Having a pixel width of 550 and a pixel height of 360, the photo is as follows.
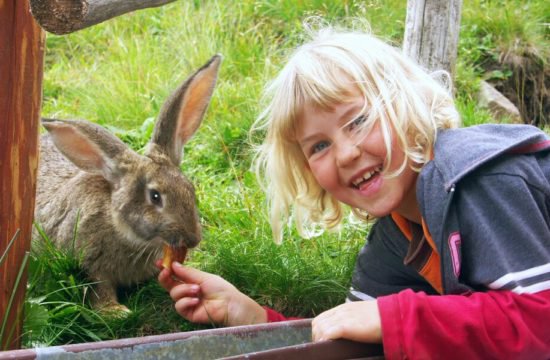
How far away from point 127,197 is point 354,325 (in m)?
1.62

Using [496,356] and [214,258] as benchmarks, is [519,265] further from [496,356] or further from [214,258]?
[214,258]

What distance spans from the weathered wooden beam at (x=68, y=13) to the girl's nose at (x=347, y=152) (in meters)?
0.84

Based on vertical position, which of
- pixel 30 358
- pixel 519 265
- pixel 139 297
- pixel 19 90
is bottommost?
pixel 139 297

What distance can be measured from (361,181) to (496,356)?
73 cm

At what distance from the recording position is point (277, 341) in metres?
2.87

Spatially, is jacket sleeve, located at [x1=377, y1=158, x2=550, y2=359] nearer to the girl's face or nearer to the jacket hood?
the jacket hood

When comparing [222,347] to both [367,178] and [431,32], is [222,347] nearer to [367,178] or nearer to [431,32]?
[367,178]

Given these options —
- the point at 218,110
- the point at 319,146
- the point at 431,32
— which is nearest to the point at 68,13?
the point at 319,146

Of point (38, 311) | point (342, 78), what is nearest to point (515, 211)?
point (342, 78)

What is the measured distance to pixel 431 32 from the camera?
421 cm

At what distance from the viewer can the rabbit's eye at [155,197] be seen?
12.4ft

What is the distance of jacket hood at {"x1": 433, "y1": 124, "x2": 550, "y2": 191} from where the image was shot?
2711 millimetres

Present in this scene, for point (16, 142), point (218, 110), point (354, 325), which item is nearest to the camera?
point (354, 325)

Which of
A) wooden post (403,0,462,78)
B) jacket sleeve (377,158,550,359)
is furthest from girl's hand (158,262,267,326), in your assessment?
wooden post (403,0,462,78)
